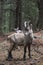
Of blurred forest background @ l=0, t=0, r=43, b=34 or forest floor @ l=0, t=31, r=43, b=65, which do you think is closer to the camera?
forest floor @ l=0, t=31, r=43, b=65

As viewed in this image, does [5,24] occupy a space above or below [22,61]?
below

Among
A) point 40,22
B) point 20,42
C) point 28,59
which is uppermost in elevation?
point 20,42

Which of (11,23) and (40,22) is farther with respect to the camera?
(11,23)

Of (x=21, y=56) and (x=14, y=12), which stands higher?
(x=21, y=56)

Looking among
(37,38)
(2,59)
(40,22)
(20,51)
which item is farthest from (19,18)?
(2,59)

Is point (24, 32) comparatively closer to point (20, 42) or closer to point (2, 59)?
point (20, 42)

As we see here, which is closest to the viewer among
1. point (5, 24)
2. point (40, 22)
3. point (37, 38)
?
point (37, 38)

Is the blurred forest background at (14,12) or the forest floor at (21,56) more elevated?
the forest floor at (21,56)

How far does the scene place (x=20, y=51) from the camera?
9578 mm

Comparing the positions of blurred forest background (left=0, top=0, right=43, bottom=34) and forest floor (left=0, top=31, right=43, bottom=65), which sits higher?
forest floor (left=0, top=31, right=43, bottom=65)

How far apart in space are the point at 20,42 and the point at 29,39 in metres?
0.38

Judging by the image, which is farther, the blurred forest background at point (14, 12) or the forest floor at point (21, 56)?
the blurred forest background at point (14, 12)

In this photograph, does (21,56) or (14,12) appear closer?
(21,56)

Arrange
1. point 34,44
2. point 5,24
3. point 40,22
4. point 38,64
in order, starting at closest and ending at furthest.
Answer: point 38,64 < point 34,44 < point 40,22 < point 5,24
